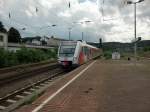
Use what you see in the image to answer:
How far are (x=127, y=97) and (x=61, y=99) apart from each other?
7.38ft

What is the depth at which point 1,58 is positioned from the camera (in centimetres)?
4038

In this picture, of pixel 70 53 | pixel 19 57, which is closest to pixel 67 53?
pixel 70 53

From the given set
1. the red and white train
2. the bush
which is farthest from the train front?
the bush

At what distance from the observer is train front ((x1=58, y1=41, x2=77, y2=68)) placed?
33.0 metres

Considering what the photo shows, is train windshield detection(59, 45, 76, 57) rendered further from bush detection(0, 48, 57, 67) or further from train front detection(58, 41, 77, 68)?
bush detection(0, 48, 57, 67)

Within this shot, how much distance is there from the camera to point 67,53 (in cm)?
3347

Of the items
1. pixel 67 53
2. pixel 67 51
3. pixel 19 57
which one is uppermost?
pixel 67 51

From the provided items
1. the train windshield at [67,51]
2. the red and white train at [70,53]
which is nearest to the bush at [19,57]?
the train windshield at [67,51]

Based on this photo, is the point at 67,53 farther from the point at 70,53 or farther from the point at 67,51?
the point at 70,53

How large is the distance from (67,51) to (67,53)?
217 millimetres

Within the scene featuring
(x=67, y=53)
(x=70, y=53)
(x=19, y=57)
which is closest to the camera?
(x=70, y=53)

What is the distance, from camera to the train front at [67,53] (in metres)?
33.0

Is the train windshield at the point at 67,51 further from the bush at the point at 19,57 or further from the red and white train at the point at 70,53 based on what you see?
the bush at the point at 19,57

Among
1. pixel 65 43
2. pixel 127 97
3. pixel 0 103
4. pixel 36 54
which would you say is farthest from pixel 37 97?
pixel 36 54
